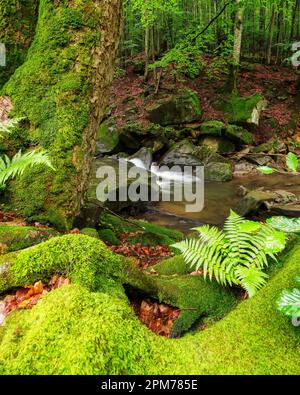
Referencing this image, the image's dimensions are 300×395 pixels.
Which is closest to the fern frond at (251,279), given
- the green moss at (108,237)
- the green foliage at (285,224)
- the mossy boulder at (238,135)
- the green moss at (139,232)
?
the green foliage at (285,224)

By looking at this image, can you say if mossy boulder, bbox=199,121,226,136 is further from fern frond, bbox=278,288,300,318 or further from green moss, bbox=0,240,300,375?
fern frond, bbox=278,288,300,318

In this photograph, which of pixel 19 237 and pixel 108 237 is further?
pixel 108 237

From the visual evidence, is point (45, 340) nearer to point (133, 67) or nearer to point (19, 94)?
point (19, 94)

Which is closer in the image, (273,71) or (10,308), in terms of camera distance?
(10,308)

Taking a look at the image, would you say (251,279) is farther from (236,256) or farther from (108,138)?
(108,138)

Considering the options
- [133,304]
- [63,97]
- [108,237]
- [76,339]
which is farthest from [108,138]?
[76,339]

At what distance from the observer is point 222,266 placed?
2.63 m

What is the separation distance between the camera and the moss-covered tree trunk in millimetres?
4613

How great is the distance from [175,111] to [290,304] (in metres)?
16.7

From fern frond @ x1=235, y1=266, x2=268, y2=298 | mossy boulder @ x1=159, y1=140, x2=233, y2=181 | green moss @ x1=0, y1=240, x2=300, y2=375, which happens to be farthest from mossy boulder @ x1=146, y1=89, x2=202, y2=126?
green moss @ x1=0, y1=240, x2=300, y2=375

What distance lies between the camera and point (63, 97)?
4.80 metres

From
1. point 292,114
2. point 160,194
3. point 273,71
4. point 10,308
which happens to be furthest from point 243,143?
point 10,308

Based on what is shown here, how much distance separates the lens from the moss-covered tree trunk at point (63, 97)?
4613 mm

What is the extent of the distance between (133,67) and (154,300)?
82.6ft
